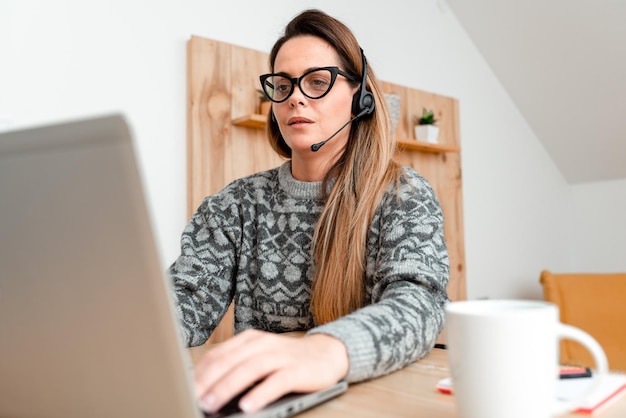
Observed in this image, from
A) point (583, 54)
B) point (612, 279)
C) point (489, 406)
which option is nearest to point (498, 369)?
point (489, 406)

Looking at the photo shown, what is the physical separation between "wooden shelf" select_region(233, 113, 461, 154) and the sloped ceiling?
678 millimetres

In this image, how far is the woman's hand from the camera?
49 cm

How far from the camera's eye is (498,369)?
44cm

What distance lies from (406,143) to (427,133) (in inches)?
6.6

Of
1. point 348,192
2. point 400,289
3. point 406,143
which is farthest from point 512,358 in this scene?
point 406,143

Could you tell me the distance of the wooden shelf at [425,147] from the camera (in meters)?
2.53

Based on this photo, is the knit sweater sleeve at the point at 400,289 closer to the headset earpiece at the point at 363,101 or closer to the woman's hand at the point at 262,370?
the woman's hand at the point at 262,370

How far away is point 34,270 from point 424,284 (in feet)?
1.89

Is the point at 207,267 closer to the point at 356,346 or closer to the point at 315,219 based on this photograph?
the point at 315,219

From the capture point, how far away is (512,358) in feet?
1.41

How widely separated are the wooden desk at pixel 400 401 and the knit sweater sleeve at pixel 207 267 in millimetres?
546

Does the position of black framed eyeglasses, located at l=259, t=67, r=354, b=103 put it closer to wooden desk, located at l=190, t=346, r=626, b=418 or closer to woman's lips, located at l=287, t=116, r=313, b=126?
woman's lips, located at l=287, t=116, r=313, b=126

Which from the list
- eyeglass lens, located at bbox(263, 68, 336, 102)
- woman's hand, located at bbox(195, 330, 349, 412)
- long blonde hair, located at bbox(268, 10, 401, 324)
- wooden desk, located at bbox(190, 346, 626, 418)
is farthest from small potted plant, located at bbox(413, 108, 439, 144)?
woman's hand, located at bbox(195, 330, 349, 412)

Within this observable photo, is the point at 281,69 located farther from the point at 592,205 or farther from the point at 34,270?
the point at 592,205
